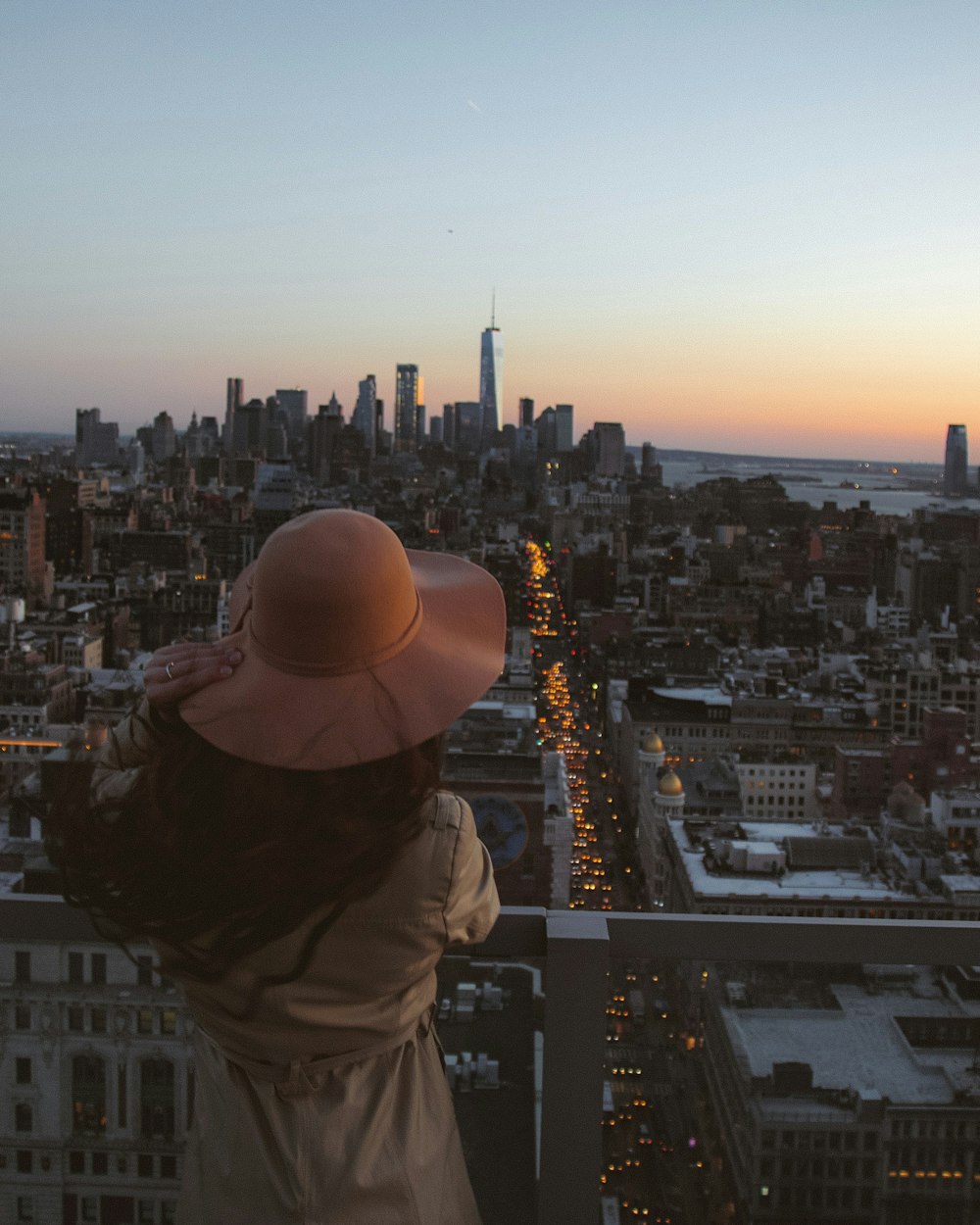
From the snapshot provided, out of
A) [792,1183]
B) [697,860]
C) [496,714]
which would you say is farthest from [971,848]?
[792,1183]

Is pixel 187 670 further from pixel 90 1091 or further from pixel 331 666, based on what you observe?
pixel 90 1091

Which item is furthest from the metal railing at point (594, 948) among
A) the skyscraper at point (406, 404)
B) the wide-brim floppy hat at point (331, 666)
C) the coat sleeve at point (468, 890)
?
the skyscraper at point (406, 404)

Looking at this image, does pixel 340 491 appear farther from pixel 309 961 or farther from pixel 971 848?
pixel 309 961

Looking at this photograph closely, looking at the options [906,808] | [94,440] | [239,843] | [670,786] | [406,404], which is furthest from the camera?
[406,404]

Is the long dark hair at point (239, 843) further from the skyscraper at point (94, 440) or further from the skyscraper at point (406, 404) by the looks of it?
the skyscraper at point (406, 404)

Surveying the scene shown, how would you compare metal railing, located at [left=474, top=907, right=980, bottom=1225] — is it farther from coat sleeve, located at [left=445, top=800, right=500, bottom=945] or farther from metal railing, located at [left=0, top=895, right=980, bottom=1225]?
coat sleeve, located at [left=445, top=800, right=500, bottom=945]

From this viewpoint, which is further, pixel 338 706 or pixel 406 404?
pixel 406 404

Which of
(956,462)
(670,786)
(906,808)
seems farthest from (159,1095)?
(956,462)
